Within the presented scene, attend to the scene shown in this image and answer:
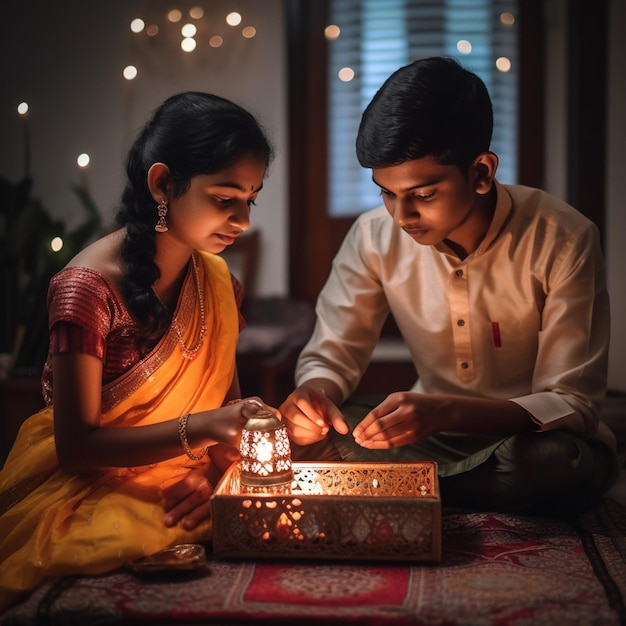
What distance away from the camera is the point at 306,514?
198cm

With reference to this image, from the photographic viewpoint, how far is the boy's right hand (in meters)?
2.35

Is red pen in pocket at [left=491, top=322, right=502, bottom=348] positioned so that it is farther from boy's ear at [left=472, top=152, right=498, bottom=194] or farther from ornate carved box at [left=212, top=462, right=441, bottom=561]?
ornate carved box at [left=212, top=462, right=441, bottom=561]

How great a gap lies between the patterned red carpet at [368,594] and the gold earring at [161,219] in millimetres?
853

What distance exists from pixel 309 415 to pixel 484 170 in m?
0.89

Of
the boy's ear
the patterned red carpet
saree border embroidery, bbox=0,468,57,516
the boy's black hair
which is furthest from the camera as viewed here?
the boy's ear

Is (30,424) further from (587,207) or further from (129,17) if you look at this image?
(129,17)

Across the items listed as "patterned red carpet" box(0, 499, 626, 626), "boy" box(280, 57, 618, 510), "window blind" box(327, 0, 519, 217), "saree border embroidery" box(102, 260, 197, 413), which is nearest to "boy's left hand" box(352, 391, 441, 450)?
"boy" box(280, 57, 618, 510)

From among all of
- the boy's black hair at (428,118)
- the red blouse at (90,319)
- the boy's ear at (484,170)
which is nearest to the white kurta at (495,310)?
the boy's ear at (484,170)

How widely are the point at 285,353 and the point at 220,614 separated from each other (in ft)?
9.40

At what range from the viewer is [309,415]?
235 centimetres

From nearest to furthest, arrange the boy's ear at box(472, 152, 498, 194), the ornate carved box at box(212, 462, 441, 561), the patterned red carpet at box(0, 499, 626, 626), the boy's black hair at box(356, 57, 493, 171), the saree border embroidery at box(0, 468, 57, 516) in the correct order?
the patterned red carpet at box(0, 499, 626, 626) → the ornate carved box at box(212, 462, 441, 561) → the saree border embroidery at box(0, 468, 57, 516) → the boy's black hair at box(356, 57, 493, 171) → the boy's ear at box(472, 152, 498, 194)

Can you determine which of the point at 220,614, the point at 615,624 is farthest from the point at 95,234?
A: the point at 615,624

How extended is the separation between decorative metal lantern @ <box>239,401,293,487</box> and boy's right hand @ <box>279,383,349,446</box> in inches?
9.1

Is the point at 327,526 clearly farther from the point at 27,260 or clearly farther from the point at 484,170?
the point at 27,260
